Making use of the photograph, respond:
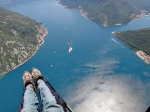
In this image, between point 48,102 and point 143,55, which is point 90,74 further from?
point 48,102

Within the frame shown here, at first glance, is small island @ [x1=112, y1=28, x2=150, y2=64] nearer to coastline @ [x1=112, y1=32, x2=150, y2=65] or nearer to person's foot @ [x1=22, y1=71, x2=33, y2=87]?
coastline @ [x1=112, y1=32, x2=150, y2=65]

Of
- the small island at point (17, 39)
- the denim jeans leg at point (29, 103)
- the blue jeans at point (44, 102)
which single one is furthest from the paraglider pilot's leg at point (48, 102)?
the small island at point (17, 39)

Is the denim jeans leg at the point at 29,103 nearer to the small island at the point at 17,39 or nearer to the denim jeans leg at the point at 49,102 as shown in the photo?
the denim jeans leg at the point at 49,102

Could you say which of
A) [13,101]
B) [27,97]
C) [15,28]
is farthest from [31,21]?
[27,97]

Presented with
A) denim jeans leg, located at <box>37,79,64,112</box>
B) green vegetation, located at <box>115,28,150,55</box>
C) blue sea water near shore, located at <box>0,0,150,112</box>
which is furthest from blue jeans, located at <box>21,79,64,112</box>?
green vegetation, located at <box>115,28,150,55</box>

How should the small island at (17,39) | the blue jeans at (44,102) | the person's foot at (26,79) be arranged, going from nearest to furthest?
the blue jeans at (44,102), the person's foot at (26,79), the small island at (17,39)

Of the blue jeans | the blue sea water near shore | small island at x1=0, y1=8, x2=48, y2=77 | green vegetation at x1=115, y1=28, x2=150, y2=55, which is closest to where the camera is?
the blue jeans
